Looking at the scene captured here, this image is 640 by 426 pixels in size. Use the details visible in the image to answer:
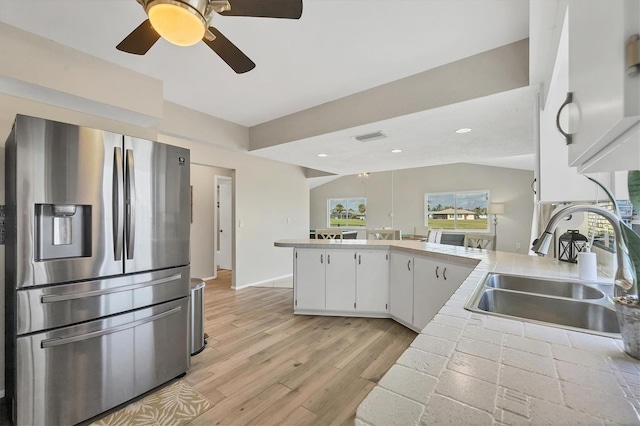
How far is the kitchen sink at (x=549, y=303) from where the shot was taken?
107 cm

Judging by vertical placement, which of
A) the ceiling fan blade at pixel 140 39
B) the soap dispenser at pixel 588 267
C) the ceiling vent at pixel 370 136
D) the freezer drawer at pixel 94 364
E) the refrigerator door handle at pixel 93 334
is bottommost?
the freezer drawer at pixel 94 364

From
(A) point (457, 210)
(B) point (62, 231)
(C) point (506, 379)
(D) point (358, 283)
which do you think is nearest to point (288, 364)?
(D) point (358, 283)

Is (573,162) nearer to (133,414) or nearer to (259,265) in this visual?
(133,414)

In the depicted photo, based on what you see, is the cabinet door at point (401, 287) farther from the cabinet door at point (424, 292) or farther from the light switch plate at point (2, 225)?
the light switch plate at point (2, 225)

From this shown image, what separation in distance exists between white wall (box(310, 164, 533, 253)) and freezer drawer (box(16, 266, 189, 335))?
772 centimetres

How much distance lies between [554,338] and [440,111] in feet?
7.03

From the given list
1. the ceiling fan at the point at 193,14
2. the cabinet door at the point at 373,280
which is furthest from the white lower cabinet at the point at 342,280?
the ceiling fan at the point at 193,14

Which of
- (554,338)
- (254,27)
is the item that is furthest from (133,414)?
(254,27)

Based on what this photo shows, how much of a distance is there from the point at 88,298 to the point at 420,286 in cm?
267

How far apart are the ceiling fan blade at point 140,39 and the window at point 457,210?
315 inches

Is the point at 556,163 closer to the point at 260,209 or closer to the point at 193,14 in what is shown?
the point at 193,14

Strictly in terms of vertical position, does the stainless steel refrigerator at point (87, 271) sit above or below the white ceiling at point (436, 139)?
below

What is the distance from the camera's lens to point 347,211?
9961 millimetres

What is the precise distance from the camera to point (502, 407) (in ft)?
1.70
